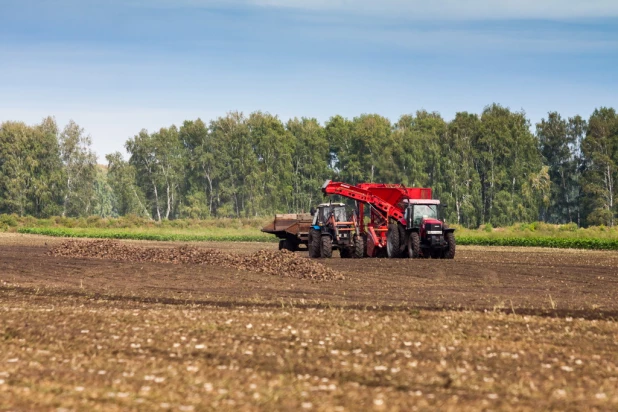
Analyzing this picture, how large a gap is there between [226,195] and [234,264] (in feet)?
269

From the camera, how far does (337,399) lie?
969cm

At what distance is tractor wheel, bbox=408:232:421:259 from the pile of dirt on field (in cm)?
603

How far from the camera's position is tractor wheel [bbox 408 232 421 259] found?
3591 centimetres

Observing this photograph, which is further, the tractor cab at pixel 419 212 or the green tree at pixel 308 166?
the green tree at pixel 308 166

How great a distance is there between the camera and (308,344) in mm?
13352

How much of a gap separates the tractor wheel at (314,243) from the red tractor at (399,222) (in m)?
2.16

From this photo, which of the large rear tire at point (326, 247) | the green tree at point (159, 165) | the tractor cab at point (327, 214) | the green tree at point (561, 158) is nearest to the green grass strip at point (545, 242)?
the tractor cab at point (327, 214)

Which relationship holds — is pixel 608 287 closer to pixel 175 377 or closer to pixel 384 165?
pixel 175 377

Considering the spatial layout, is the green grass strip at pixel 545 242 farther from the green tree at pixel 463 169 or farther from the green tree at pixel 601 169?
the green tree at pixel 601 169

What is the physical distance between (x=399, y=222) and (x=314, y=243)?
4.32 m

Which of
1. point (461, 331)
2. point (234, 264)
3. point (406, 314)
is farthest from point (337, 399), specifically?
point (234, 264)

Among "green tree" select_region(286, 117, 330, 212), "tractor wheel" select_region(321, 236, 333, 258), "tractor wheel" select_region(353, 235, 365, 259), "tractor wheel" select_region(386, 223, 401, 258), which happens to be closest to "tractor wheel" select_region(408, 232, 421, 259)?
"tractor wheel" select_region(386, 223, 401, 258)

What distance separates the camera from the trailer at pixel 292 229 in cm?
4422

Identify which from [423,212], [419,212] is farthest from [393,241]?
[423,212]
